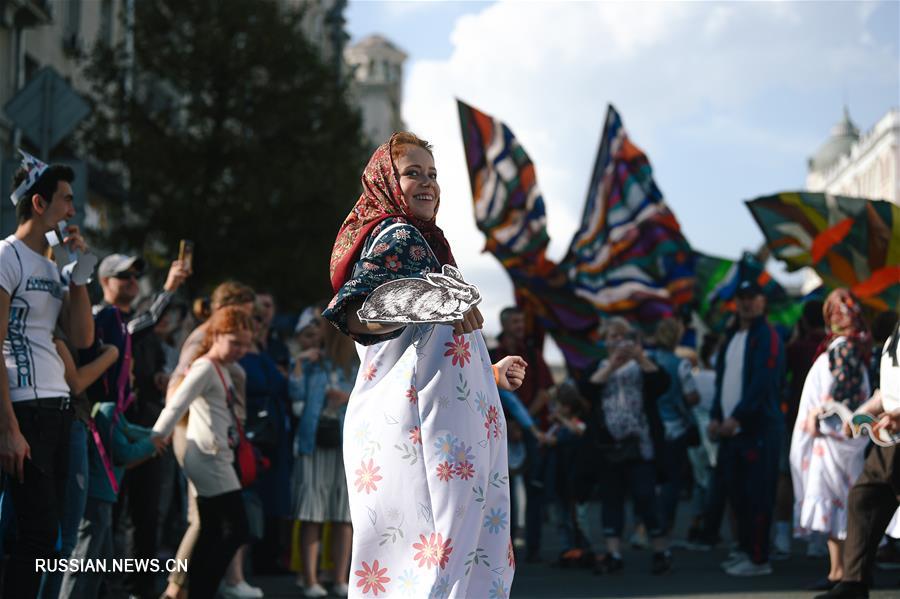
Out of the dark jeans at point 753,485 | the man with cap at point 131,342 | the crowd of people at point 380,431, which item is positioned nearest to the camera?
the crowd of people at point 380,431

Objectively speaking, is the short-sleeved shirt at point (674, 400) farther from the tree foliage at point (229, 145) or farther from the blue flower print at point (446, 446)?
the tree foliage at point (229, 145)

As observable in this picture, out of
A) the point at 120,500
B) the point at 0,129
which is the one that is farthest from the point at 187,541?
the point at 0,129

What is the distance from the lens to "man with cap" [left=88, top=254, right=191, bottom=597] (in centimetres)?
724

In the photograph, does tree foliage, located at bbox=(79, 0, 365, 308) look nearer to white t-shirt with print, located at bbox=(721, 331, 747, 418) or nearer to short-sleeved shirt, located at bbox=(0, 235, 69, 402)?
white t-shirt with print, located at bbox=(721, 331, 747, 418)

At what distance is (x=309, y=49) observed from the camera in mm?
29375

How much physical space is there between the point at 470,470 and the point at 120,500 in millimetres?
4594

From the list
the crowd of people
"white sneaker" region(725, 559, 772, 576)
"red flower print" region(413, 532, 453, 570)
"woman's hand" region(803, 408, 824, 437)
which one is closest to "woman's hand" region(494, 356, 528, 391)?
the crowd of people

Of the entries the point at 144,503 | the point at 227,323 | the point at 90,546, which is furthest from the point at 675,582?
the point at 90,546

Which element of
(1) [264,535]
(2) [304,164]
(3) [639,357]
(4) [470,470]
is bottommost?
(1) [264,535]

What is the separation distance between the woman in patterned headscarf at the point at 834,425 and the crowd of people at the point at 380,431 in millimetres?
17

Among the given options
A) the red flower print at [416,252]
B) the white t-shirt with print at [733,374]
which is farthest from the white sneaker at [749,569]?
the red flower print at [416,252]

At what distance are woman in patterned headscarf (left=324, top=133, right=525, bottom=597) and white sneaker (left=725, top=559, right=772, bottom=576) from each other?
5448 mm

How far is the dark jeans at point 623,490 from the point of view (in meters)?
10.3

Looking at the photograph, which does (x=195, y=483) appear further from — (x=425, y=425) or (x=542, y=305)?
(x=542, y=305)
